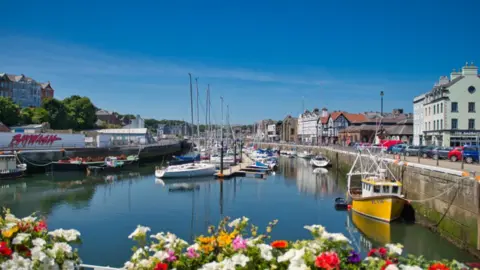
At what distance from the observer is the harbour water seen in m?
21.7

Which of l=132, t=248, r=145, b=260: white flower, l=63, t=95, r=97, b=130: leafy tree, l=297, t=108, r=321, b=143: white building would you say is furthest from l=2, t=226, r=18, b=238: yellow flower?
l=297, t=108, r=321, b=143: white building

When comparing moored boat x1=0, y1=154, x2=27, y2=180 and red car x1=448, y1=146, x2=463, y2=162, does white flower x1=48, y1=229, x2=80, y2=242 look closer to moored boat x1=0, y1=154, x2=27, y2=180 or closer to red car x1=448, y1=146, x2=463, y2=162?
red car x1=448, y1=146, x2=463, y2=162

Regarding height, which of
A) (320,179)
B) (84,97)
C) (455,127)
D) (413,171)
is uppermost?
(84,97)

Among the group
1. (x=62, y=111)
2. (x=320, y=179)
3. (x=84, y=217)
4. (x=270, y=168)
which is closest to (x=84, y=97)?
(x=62, y=111)

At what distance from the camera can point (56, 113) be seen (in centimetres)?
10200

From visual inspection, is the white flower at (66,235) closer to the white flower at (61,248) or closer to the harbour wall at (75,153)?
the white flower at (61,248)

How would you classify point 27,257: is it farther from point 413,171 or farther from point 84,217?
point 413,171

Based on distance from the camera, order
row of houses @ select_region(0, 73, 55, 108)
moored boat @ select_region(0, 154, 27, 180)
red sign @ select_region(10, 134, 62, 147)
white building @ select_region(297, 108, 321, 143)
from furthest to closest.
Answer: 1. white building @ select_region(297, 108, 321, 143)
2. row of houses @ select_region(0, 73, 55, 108)
3. red sign @ select_region(10, 134, 62, 147)
4. moored boat @ select_region(0, 154, 27, 180)

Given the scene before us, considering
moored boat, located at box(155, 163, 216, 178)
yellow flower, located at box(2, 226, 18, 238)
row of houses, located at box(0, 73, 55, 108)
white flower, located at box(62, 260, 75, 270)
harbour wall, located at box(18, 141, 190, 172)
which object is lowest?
moored boat, located at box(155, 163, 216, 178)

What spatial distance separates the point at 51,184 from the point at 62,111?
6582 centimetres

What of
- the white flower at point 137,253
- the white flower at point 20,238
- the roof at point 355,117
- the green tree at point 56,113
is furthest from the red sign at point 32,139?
the roof at point 355,117

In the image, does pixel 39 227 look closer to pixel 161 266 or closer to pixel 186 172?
pixel 161 266

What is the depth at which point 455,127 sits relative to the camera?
54.0m

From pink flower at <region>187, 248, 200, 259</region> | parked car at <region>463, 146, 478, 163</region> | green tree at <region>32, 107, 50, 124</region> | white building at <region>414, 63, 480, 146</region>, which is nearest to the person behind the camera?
pink flower at <region>187, 248, 200, 259</region>
